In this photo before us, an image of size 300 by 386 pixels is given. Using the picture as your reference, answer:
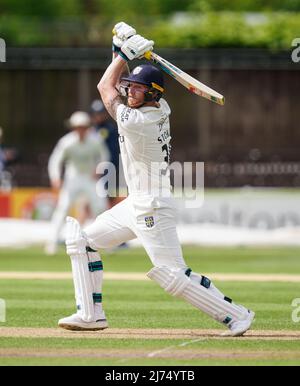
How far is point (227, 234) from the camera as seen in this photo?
2011 cm

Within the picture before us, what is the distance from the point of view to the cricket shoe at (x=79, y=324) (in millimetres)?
8961

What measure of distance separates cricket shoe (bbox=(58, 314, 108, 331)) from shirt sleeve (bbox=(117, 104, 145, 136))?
1487 mm

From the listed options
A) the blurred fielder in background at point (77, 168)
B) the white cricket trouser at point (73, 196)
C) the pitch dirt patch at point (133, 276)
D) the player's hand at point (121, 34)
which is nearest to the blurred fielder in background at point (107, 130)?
the blurred fielder in background at point (77, 168)

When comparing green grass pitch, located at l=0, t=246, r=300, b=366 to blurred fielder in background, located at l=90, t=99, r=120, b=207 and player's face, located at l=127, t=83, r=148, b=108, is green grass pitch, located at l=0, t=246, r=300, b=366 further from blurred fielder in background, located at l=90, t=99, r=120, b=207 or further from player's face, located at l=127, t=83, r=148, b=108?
blurred fielder in background, located at l=90, t=99, r=120, b=207

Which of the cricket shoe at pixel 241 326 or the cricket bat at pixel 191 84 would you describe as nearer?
the cricket shoe at pixel 241 326

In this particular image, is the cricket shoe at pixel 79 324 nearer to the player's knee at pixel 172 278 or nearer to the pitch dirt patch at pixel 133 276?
the player's knee at pixel 172 278

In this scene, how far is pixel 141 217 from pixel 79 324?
984mm

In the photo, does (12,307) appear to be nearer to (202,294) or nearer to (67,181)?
(202,294)

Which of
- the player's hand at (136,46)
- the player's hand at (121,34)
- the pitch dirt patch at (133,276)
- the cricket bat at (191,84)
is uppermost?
the player's hand at (121,34)

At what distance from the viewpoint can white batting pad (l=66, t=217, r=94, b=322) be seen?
29.3 ft

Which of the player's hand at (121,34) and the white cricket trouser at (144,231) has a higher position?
the player's hand at (121,34)

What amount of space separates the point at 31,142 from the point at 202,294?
70.6 feet

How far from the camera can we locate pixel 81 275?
894 centimetres

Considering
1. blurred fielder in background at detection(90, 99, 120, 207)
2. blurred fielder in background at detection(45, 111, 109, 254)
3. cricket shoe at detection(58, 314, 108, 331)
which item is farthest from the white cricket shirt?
blurred fielder in background at detection(90, 99, 120, 207)
